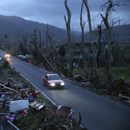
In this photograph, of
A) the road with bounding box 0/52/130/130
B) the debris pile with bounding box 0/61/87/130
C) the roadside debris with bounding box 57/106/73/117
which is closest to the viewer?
the debris pile with bounding box 0/61/87/130

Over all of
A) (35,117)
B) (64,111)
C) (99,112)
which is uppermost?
(64,111)

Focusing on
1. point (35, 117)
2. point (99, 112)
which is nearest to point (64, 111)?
point (35, 117)

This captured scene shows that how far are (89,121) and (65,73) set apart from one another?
1979cm

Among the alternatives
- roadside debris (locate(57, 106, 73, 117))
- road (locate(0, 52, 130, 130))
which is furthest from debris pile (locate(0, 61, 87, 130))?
road (locate(0, 52, 130, 130))

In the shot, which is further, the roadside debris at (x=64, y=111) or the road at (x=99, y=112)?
the road at (x=99, y=112)

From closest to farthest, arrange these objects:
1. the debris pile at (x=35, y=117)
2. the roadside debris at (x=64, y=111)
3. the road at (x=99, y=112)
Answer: the debris pile at (x=35, y=117) → the roadside debris at (x=64, y=111) → the road at (x=99, y=112)

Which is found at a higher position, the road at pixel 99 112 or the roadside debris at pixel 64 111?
the roadside debris at pixel 64 111

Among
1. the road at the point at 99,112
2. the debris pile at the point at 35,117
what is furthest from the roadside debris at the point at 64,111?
the road at the point at 99,112

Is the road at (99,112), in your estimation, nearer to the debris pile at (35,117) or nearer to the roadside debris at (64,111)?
the roadside debris at (64,111)

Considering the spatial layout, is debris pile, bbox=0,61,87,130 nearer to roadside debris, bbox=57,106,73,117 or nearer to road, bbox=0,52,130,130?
roadside debris, bbox=57,106,73,117

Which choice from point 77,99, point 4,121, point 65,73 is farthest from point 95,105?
point 65,73

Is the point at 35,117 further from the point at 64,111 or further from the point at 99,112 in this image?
the point at 99,112

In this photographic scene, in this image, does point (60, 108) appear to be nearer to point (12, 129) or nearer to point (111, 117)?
point (12, 129)

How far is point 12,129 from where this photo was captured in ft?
27.7
